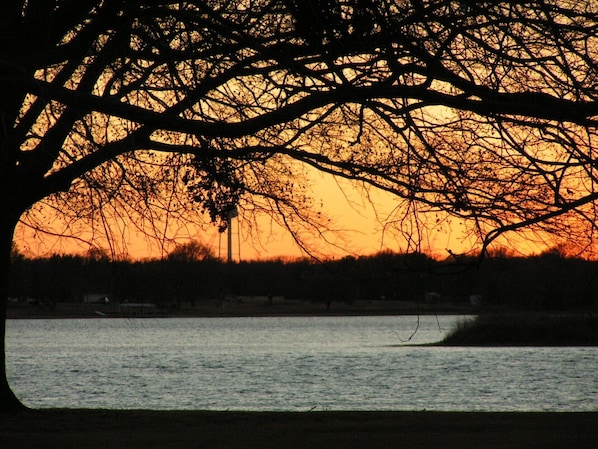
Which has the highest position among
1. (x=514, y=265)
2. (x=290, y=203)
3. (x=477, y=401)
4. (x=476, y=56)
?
(x=476, y=56)

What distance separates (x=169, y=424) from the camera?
1267cm

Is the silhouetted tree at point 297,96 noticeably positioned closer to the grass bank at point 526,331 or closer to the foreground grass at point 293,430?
the foreground grass at point 293,430

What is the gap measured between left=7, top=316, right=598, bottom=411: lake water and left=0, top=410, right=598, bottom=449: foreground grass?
6.29ft

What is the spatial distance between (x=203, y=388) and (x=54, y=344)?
4375 centimetres

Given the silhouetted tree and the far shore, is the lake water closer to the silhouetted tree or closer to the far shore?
the silhouetted tree

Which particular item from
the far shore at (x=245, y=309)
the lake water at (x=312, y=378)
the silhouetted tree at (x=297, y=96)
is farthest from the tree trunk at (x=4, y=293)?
the far shore at (x=245, y=309)

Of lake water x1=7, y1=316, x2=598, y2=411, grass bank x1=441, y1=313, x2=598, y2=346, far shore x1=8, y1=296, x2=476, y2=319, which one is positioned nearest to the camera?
lake water x1=7, y1=316, x2=598, y2=411

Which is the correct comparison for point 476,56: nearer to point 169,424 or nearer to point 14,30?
point 14,30

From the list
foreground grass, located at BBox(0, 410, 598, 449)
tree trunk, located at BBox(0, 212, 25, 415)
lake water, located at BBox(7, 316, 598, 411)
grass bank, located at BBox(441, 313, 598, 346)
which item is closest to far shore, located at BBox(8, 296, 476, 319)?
grass bank, located at BBox(441, 313, 598, 346)

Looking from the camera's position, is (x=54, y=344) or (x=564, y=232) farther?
(x=54, y=344)

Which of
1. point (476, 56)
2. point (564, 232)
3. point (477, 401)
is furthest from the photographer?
point (477, 401)

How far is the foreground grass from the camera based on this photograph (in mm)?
10586

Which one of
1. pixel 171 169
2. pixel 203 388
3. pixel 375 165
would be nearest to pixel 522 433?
pixel 375 165

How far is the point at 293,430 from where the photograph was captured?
12.0 m
